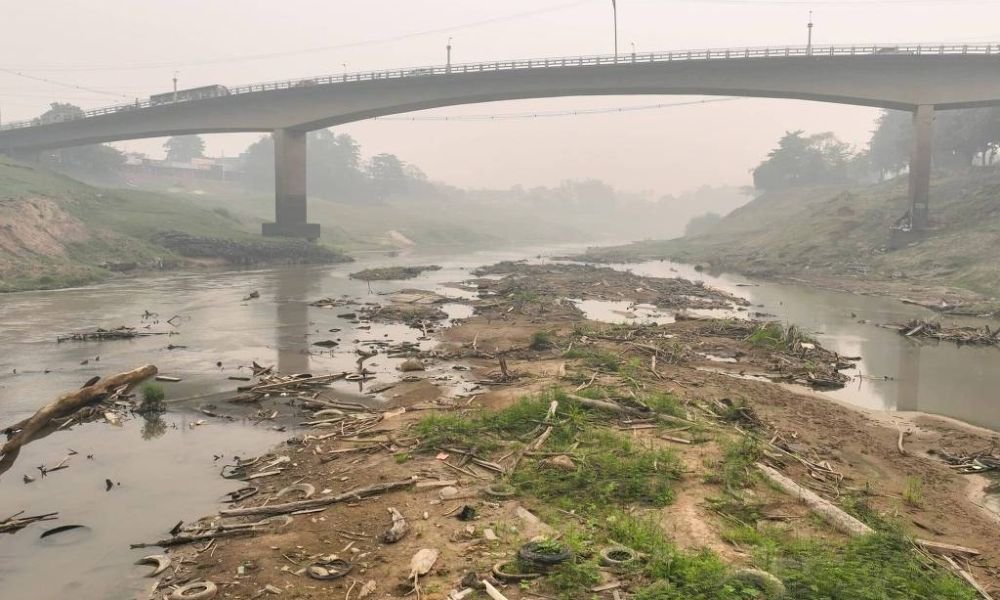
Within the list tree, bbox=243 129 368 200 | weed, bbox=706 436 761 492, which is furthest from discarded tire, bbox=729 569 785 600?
tree, bbox=243 129 368 200

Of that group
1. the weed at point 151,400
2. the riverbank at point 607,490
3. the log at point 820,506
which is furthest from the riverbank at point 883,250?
the weed at point 151,400

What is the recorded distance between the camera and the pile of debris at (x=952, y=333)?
2398cm

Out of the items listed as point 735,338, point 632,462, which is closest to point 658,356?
point 735,338

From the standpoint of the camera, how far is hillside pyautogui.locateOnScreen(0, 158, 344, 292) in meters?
40.6

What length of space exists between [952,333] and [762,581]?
2299cm

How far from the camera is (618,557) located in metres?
7.66

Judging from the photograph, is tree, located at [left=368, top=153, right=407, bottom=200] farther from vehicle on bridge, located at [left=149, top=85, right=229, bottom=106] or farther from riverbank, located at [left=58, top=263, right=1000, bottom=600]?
riverbank, located at [left=58, top=263, right=1000, bottom=600]

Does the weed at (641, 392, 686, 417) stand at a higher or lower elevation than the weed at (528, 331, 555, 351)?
lower

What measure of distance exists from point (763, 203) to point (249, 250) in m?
75.8

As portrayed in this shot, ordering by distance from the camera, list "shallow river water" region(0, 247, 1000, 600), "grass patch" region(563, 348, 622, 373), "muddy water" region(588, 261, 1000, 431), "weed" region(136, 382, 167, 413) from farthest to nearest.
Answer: "grass patch" region(563, 348, 622, 373) → "muddy water" region(588, 261, 1000, 431) → "weed" region(136, 382, 167, 413) → "shallow river water" region(0, 247, 1000, 600)

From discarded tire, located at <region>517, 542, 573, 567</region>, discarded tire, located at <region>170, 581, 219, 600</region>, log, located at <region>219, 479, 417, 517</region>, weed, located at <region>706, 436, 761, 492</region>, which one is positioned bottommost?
discarded tire, located at <region>170, 581, 219, 600</region>

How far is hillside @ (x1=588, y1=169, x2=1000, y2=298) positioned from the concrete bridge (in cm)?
378

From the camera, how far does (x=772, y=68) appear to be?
183 feet

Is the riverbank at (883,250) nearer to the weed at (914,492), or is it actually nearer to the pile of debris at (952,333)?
the pile of debris at (952,333)
